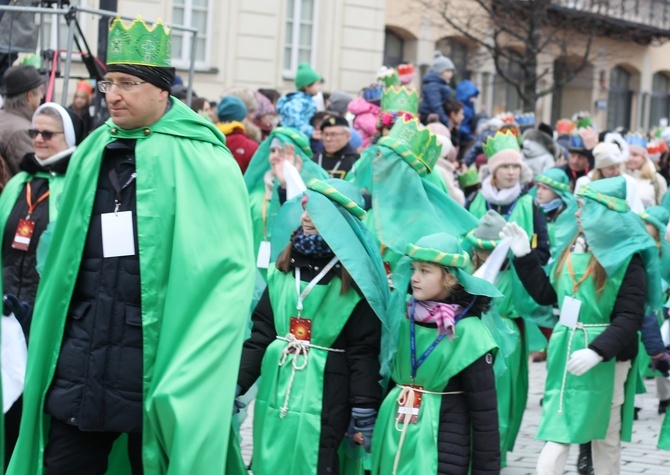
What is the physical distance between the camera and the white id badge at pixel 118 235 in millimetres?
4930

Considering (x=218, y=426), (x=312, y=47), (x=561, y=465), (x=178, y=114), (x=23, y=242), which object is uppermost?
(x=312, y=47)

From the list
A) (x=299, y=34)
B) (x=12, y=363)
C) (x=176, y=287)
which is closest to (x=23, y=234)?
(x=12, y=363)

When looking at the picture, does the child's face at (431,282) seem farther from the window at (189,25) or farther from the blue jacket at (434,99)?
the window at (189,25)

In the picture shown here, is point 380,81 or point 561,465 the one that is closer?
point 561,465

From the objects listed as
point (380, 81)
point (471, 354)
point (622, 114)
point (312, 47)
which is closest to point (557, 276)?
point (471, 354)

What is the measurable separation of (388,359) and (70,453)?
1.56 m

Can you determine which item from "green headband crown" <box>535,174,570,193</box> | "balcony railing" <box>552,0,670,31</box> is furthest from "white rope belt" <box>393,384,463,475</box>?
"balcony railing" <box>552,0,670,31</box>

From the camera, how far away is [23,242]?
7.02 meters

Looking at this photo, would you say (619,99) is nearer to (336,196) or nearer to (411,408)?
(336,196)

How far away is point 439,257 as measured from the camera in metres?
5.96

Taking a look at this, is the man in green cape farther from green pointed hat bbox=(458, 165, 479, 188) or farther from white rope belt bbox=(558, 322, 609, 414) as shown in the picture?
green pointed hat bbox=(458, 165, 479, 188)

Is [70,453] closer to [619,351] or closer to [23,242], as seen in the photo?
[23,242]

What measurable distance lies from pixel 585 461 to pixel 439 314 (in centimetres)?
257

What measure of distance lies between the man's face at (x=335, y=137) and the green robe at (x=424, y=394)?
467cm
